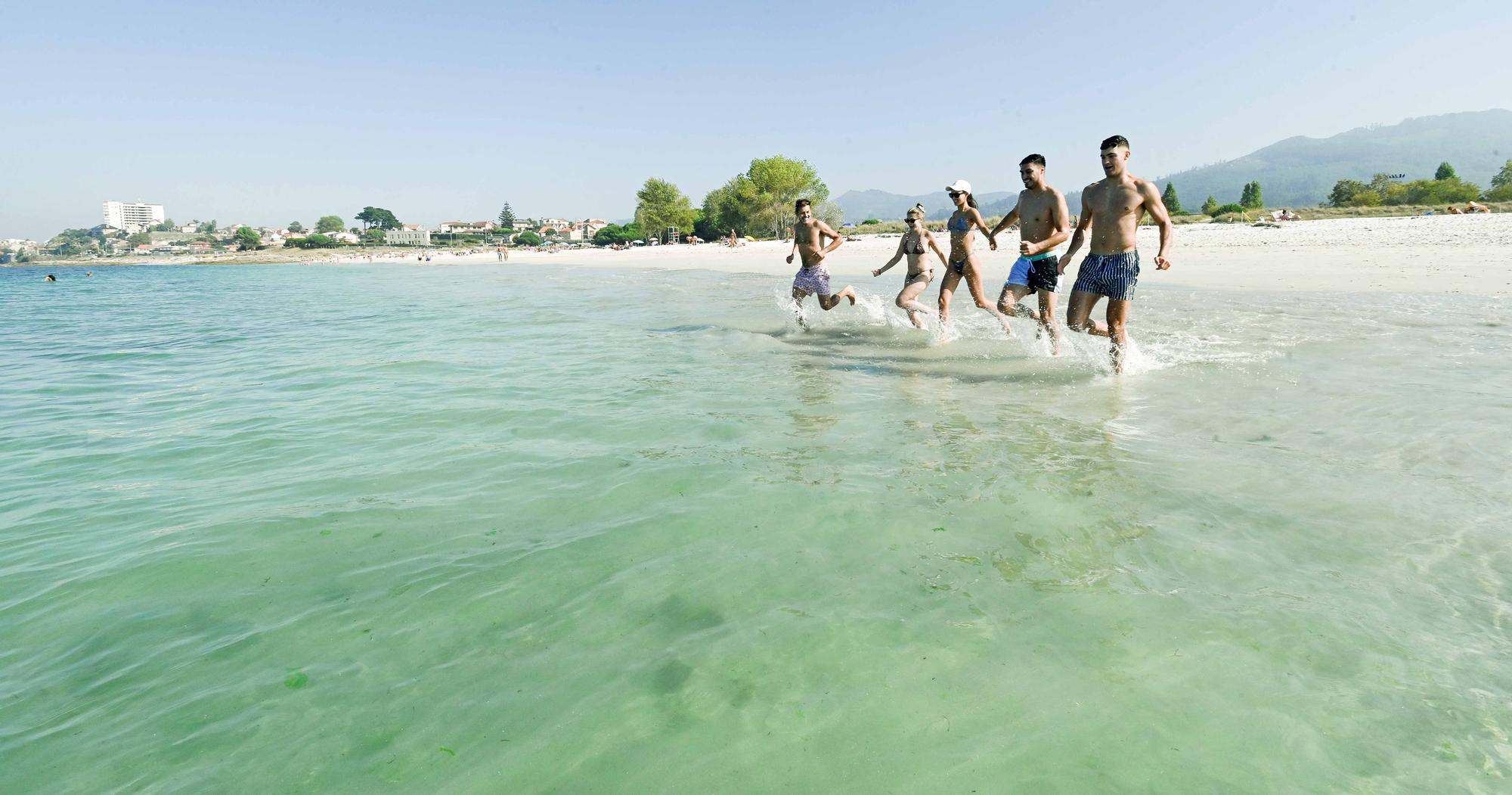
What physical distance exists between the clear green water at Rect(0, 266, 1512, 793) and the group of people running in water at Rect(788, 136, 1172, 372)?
1.25m

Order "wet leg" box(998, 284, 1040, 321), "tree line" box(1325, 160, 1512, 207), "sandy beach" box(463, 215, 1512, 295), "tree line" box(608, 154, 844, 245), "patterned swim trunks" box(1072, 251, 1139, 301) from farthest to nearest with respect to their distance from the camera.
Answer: "tree line" box(608, 154, 844, 245) → "tree line" box(1325, 160, 1512, 207) → "sandy beach" box(463, 215, 1512, 295) → "wet leg" box(998, 284, 1040, 321) → "patterned swim trunks" box(1072, 251, 1139, 301)

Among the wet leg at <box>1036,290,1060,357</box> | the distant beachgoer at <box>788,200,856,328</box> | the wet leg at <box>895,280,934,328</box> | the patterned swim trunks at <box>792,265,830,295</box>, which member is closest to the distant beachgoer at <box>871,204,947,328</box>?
the wet leg at <box>895,280,934,328</box>

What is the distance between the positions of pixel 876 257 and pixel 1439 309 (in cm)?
2305

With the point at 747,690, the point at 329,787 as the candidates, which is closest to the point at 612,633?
the point at 747,690

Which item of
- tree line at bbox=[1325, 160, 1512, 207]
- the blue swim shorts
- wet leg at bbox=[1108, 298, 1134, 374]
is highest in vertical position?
tree line at bbox=[1325, 160, 1512, 207]

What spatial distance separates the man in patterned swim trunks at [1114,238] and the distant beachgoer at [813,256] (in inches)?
145

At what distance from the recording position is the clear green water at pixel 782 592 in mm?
1958

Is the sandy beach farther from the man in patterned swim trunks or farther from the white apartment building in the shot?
the white apartment building

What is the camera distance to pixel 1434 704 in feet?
6.63

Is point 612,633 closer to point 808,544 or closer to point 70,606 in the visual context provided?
point 808,544

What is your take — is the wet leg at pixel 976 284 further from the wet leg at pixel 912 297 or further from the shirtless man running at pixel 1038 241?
the wet leg at pixel 912 297

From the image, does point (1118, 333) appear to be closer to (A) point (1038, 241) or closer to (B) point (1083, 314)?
(B) point (1083, 314)

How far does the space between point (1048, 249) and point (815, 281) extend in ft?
12.6

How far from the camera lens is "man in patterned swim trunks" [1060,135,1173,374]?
21.9 ft
